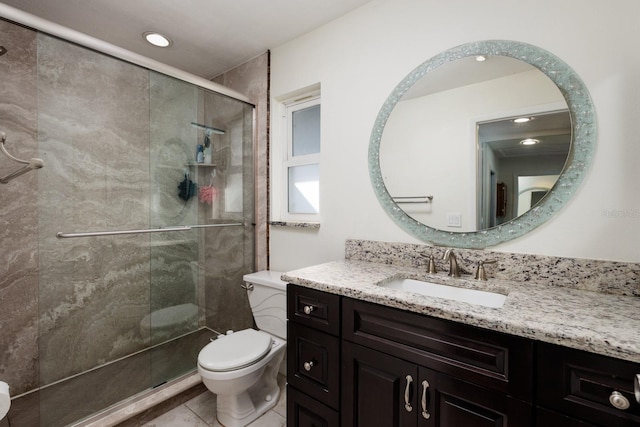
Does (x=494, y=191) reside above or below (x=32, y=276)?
above

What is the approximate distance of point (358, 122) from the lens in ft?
5.49

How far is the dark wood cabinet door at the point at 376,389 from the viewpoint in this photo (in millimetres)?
938

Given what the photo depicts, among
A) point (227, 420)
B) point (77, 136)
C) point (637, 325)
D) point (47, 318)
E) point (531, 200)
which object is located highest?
point (77, 136)

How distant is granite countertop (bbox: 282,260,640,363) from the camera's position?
0.68m

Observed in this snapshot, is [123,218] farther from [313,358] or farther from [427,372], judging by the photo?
[427,372]

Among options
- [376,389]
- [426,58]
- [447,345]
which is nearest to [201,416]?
[376,389]

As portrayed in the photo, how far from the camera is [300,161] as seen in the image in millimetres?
2109

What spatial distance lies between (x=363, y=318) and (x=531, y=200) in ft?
2.80

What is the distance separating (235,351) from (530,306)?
140 centimetres

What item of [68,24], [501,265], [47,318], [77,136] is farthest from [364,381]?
[68,24]

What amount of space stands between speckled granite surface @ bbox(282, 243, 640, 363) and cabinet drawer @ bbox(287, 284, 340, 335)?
0.04m

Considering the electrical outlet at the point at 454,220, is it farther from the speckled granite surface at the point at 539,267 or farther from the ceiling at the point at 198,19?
the ceiling at the point at 198,19

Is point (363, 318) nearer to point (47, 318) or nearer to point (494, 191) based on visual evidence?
point (494, 191)

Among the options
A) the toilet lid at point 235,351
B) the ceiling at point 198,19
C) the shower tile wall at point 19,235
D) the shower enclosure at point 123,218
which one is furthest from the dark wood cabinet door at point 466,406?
the shower tile wall at point 19,235
